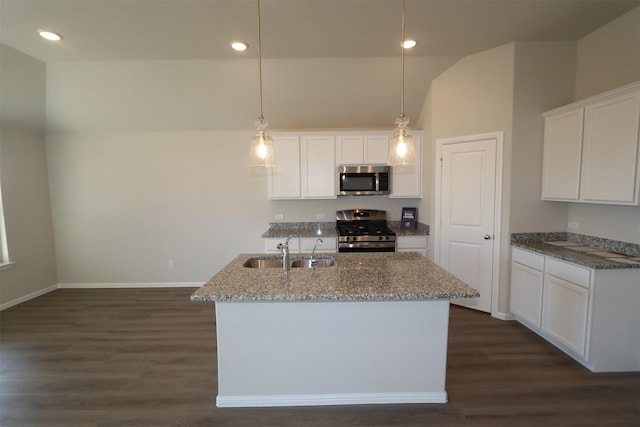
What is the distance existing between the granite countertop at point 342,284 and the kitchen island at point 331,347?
0.02 metres

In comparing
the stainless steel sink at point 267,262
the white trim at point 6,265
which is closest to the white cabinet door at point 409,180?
the stainless steel sink at point 267,262

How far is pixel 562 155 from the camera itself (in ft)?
9.85

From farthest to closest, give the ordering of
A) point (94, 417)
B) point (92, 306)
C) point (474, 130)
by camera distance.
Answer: point (92, 306) → point (474, 130) → point (94, 417)

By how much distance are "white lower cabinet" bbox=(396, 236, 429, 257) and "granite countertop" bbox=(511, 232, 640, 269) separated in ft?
3.51

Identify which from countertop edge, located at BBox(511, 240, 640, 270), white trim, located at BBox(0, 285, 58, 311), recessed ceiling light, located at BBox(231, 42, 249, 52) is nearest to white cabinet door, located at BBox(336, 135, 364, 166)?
recessed ceiling light, located at BBox(231, 42, 249, 52)

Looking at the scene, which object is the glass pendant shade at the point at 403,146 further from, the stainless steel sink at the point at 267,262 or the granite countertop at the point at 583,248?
the granite countertop at the point at 583,248

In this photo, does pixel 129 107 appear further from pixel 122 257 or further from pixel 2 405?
pixel 2 405

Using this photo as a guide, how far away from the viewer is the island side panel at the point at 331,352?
2.01m

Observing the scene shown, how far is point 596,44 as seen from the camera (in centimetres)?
299

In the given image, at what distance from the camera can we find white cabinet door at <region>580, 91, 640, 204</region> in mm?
2375

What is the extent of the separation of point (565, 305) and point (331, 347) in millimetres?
2308

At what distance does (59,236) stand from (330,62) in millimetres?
5121

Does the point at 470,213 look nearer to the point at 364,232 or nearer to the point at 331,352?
the point at 364,232

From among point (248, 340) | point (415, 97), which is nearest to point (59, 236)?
point (248, 340)
